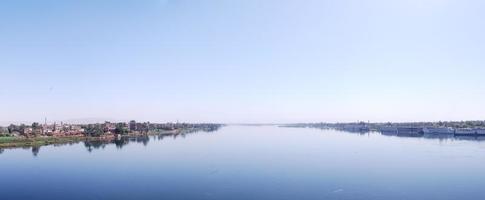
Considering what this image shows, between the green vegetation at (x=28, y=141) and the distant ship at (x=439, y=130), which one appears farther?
the distant ship at (x=439, y=130)

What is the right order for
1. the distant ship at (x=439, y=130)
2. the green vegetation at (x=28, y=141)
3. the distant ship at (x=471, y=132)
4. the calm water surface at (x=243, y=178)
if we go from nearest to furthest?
the calm water surface at (x=243, y=178) → the green vegetation at (x=28, y=141) → the distant ship at (x=471, y=132) → the distant ship at (x=439, y=130)

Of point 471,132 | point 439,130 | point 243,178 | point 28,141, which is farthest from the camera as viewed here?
point 439,130

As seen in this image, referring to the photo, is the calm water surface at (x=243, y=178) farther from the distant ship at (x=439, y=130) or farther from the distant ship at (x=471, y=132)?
the distant ship at (x=439, y=130)

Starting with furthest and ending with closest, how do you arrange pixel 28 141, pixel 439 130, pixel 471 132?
pixel 439 130
pixel 471 132
pixel 28 141

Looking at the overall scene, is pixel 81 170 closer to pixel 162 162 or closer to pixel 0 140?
pixel 162 162

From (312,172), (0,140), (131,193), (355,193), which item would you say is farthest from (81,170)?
(0,140)

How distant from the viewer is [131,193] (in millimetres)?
25734

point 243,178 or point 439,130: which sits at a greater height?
point 439,130

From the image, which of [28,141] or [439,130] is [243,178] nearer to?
[28,141]

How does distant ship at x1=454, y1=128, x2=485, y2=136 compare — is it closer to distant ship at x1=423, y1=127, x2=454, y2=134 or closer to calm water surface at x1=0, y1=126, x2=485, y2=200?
distant ship at x1=423, y1=127, x2=454, y2=134

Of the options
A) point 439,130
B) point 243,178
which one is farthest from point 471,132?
point 243,178

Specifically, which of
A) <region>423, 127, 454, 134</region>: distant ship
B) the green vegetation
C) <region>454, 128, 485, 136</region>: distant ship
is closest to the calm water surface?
the green vegetation

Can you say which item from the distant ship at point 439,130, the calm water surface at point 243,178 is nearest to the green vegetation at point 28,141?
the calm water surface at point 243,178

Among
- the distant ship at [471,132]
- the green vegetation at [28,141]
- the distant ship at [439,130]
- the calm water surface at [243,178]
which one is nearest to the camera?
the calm water surface at [243,178]
